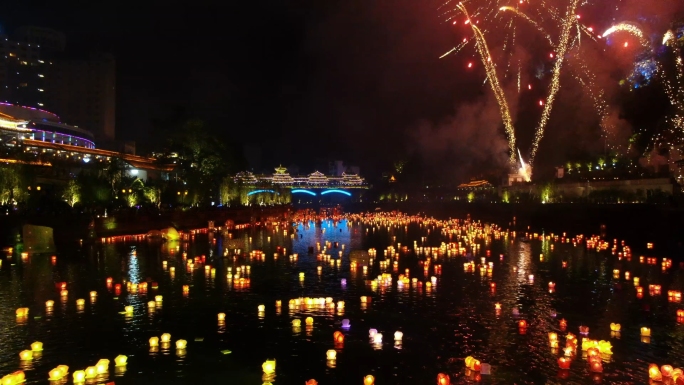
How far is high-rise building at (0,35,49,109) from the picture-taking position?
145750 millimetres

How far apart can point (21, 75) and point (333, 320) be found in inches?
6297

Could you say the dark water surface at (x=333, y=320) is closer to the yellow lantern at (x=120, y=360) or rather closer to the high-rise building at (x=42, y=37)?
the yellow lantern at (x=120, y=360)

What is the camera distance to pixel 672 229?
38031 millimetres

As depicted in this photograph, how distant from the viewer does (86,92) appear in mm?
151500

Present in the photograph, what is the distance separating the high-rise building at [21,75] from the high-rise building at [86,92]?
242 cm

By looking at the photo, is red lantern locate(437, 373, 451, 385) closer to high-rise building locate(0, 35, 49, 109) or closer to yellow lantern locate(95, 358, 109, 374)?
yellow lantern locate(95, 358, 109, 374)

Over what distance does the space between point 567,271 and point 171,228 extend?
29443 millimetres

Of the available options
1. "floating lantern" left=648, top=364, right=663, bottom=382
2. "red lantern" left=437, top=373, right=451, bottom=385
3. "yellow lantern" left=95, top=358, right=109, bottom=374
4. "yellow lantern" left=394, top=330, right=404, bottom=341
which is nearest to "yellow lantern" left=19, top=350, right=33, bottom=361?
"yellow lantern" left=95, top=358, right=109, bottom=374

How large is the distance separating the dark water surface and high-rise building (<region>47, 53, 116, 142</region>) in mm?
130778

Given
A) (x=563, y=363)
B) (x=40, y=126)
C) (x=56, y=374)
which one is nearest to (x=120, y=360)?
(x=56, y=374)

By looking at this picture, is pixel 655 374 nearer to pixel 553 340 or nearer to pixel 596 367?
pixel 596 367

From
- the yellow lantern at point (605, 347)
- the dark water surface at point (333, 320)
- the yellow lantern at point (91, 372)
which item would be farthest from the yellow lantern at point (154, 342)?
the yellow lantern at point (605, 347)

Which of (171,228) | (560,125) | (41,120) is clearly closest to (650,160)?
(560,125)

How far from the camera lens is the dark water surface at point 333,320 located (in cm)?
1270
